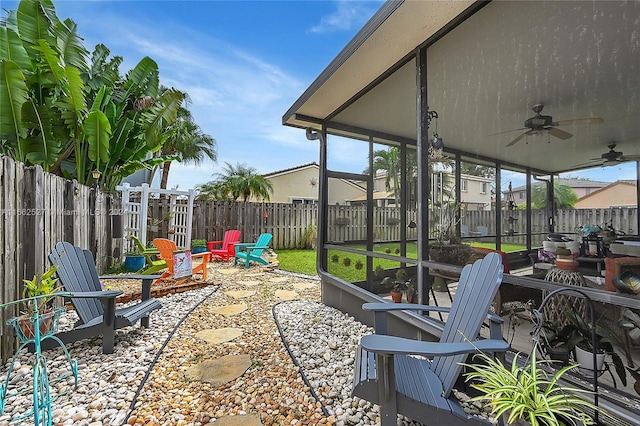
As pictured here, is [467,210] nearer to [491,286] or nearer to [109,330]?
[491,286]

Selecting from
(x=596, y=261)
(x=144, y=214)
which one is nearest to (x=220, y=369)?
(x=596, y=261)

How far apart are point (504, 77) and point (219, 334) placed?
439cm

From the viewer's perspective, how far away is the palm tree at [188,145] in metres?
15.9

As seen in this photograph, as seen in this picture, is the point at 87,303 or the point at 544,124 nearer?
the point at 87,303

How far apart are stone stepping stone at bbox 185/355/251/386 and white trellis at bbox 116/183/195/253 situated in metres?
5.84

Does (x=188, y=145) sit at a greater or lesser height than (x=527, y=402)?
greater

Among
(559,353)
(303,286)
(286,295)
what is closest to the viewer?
(559,353)

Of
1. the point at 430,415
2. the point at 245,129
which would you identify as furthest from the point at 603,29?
the point at 245,129

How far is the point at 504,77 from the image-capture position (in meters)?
3.34

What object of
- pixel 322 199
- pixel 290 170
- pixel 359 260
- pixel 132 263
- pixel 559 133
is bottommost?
pixel 132 263

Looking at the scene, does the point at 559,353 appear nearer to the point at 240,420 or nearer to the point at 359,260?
the point at 240,420

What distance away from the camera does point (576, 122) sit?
3.14 m

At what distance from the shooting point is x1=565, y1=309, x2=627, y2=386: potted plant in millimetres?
1757

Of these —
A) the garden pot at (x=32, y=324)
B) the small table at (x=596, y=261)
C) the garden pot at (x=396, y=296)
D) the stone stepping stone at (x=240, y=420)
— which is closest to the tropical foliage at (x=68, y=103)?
the garden pot at (x=32, y=324)
